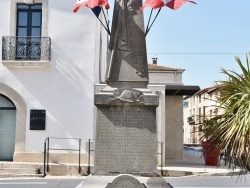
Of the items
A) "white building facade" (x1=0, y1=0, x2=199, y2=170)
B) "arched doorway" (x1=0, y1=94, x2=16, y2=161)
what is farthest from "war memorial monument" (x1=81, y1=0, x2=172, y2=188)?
"arched doorway" (x1=0, y1=94, x2=16, y2=161)

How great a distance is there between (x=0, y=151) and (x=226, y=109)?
1263cm

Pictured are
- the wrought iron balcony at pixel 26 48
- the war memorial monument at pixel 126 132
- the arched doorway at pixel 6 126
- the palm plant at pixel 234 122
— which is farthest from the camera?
the arched doorway at pixel 6 126

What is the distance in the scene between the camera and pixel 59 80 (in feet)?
60.2

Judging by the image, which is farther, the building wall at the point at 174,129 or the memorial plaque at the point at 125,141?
the building wall at the point at 174,129

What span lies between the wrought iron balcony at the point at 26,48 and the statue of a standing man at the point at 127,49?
9.73 metres

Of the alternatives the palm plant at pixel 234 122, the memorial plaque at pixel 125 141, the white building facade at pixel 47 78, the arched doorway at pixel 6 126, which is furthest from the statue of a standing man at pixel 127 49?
the arched doorway at pixel 6 126

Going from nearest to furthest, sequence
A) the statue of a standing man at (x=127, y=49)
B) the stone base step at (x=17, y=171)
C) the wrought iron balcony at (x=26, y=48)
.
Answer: the statue of a standing man at (x=127, y=49)
the stone base step at (x=17, y=171)
the wrought iron balcony at (x=26, y=48)

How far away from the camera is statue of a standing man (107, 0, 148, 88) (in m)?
8.81

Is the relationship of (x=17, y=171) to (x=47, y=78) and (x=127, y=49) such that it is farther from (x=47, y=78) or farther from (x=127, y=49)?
(x=127, y=49)

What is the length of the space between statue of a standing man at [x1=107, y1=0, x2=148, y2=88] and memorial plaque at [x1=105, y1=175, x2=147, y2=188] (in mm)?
1861

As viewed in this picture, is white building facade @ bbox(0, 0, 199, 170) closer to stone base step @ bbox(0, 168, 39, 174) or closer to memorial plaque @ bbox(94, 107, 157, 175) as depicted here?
stone base step @ bbox(0, 168, 39, 174)

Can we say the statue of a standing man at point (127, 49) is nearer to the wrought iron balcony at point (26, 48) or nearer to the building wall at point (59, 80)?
the building wall at point (59, 80)

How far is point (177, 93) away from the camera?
888 inches

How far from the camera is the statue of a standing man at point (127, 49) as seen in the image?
347 inches
